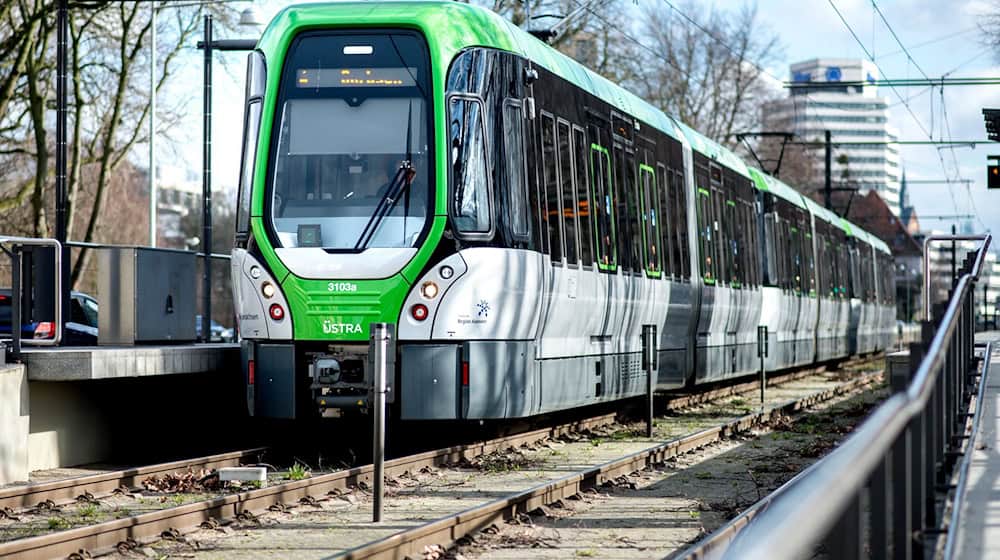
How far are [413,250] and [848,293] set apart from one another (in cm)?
2908

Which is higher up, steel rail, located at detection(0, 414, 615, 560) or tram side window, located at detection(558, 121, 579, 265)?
tram side window, located at detection(558, 121, 579, 265)

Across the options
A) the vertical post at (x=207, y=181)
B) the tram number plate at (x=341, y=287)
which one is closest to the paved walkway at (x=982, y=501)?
the tram number plate at (x=341, y=287)

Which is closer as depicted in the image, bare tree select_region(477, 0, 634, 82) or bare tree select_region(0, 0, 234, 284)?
bare tree select_region(0, 0, 234, 284)

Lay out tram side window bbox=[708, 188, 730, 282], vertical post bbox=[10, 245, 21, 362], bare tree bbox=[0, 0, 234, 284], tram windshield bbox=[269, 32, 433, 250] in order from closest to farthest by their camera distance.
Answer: vertical post bbox=[10, 245, 21, 362] → tram windshield bbox=[269, 32, 433, 250] → tram side window bbox=[708, 188, 730, 282] → bare tree bbox=[0, 0, 234, 284]

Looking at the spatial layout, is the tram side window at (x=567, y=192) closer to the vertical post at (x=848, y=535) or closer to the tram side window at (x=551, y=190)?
the tram side window at (x=551, y=190)

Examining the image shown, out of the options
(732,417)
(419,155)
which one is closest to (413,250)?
(419,155)

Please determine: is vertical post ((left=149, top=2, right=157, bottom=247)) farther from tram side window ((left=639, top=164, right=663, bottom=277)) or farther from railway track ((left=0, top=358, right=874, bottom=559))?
railway track ((left=0, top=358, right=874, bottom=559))

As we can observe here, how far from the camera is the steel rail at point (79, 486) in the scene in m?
10.8

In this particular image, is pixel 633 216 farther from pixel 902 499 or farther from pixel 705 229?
pixel 902 499

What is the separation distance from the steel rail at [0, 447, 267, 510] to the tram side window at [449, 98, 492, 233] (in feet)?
9.74

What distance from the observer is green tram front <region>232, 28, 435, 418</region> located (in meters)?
13.2

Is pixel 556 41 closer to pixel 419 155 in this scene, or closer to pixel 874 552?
pixel 419 155

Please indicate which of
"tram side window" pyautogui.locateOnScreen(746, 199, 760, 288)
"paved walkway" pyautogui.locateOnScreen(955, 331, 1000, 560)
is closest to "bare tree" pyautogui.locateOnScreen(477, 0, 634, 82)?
"tram side window" pyautogui.locateOnScreen(746, 199, 760, 288)

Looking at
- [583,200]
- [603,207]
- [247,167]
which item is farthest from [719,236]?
[247,167]
